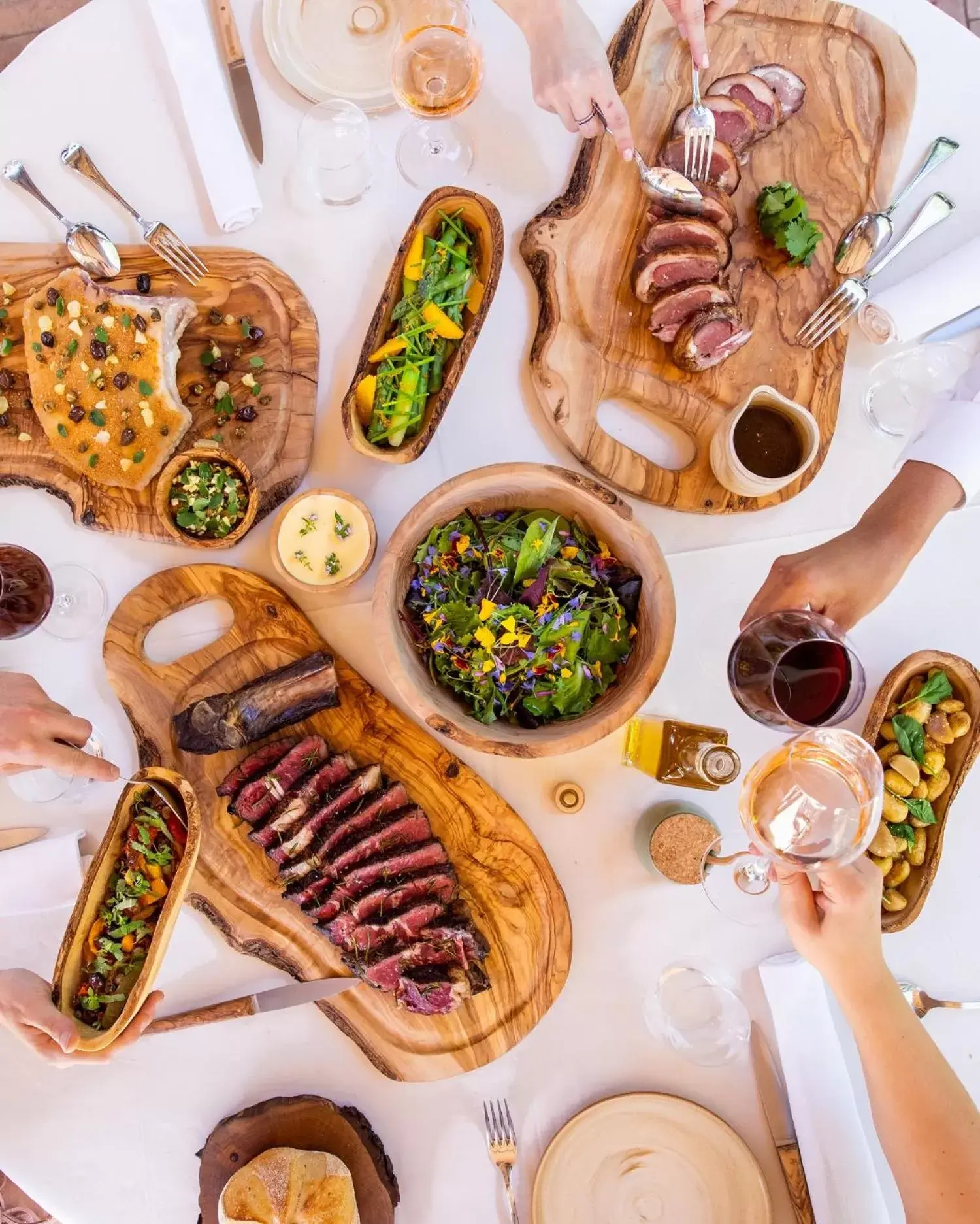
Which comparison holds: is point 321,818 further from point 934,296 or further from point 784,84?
point 784,84

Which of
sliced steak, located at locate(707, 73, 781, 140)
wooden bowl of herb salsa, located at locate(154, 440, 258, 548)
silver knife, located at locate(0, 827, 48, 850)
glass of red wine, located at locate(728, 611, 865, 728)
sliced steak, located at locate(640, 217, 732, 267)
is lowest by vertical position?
silver knife, located at locate(0, 827, 48, 850)

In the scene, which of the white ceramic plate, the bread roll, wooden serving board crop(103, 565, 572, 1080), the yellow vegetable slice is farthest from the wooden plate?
the white ceramic plate

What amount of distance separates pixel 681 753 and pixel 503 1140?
1047 mm

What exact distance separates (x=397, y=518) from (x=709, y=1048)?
5.08 ft

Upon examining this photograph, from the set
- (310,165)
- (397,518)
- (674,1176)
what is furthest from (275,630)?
(674,1176)

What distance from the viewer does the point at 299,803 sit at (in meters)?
2.15

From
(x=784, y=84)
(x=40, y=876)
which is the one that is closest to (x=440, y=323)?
(x=784, y=84)

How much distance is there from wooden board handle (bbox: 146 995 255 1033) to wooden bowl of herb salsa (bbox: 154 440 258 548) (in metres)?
1.13

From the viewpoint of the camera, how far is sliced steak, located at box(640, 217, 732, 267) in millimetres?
2162

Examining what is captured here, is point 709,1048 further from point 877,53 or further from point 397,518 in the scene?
point 877,53

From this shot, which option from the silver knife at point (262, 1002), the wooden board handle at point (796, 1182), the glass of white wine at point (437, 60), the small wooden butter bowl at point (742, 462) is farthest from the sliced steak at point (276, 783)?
the glass of white wine at point (437, 60)

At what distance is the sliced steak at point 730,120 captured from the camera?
7.24 ft

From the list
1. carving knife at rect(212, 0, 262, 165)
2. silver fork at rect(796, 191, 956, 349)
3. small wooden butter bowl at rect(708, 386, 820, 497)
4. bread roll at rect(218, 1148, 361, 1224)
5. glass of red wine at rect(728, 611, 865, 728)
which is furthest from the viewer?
carving knife at rect(212, 0, 262, 165)

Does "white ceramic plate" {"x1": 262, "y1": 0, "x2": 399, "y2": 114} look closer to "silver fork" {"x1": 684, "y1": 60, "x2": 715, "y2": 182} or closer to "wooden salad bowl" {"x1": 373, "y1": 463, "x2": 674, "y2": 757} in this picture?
"silver fork" {"x1": 684, "y1": 60, "x2": 715, "y2": 182}
